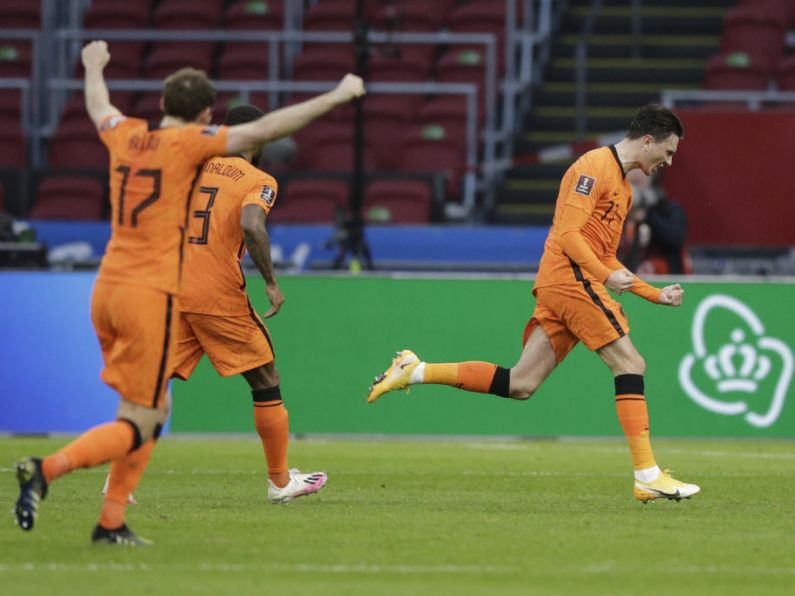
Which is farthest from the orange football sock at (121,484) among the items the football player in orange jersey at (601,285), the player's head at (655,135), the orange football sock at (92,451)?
the player's head at (655,135)

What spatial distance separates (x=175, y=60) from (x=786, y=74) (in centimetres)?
826

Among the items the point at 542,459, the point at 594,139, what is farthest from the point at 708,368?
the point at 594,139

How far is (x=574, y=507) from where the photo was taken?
899cm

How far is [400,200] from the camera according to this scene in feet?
64.3

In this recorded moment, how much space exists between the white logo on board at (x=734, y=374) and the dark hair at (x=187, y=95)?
27.2ft

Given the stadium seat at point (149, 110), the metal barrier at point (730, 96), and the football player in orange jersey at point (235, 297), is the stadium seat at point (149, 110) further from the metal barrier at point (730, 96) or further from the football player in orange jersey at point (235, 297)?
the football player in orange jersey at point (235, 297)

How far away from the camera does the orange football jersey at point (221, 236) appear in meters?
9.19

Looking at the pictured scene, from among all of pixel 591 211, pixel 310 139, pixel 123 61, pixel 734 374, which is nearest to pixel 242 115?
pixel 591 211

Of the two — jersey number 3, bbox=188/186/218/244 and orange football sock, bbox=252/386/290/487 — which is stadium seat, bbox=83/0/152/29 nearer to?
jersey number 3, bbox=188/186/218/244

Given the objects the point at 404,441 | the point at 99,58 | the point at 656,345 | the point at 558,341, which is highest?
the point at 99,58

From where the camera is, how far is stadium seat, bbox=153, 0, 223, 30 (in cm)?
2355

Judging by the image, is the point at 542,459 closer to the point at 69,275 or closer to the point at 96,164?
the point at 69,275

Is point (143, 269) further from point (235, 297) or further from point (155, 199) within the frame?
point (235, 297)

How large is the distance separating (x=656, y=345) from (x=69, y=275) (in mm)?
5316
